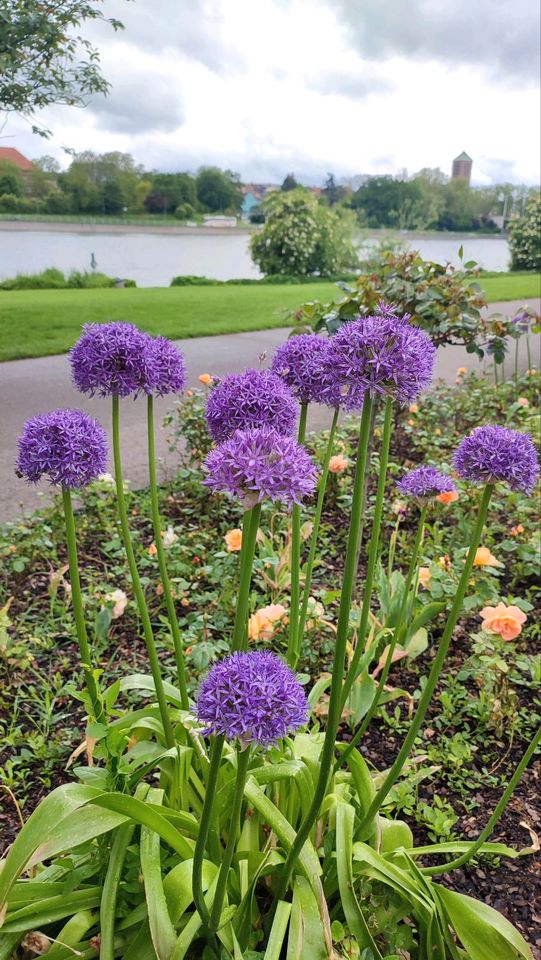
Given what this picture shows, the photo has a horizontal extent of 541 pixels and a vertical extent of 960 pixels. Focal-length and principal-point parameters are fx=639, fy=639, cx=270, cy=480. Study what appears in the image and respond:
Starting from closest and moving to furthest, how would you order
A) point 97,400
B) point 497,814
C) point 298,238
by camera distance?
1. point 497,814
2. point 97,400
3. point 298,238

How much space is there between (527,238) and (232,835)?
26.3 meters

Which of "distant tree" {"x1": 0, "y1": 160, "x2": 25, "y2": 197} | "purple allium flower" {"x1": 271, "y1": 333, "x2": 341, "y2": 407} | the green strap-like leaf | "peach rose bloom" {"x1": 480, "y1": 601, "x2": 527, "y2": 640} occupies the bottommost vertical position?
the green strap-like leaf

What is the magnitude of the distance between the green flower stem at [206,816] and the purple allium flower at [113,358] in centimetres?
74

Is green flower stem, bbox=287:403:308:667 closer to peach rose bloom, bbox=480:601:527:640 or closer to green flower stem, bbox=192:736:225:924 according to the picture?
green flower stem, bbox=192:736:225:924

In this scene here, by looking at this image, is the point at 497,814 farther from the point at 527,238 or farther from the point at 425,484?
the point at 527,238

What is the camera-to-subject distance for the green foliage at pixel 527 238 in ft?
74.7

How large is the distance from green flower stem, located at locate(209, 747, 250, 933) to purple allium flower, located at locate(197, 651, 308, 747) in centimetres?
7

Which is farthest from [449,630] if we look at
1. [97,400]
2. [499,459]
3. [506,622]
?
[97,400]

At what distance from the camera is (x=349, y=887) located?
1344 mm

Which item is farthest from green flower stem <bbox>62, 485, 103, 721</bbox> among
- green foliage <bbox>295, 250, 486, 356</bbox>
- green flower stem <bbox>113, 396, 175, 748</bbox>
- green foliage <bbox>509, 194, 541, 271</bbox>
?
green foliage <bbox>509, 194, 541, 271</bbox>

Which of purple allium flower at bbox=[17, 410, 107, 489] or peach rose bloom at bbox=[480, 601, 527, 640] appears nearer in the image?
purple allium flower at bbox=[17, 410, 107, 489]

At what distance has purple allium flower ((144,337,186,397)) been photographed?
4.60ft

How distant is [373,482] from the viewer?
13.7 ft

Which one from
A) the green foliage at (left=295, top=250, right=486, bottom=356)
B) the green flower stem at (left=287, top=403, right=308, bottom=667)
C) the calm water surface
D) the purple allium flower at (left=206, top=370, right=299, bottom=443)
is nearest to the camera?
the purple allium flower at (left=206, top=370, right=299, bottom=443)
